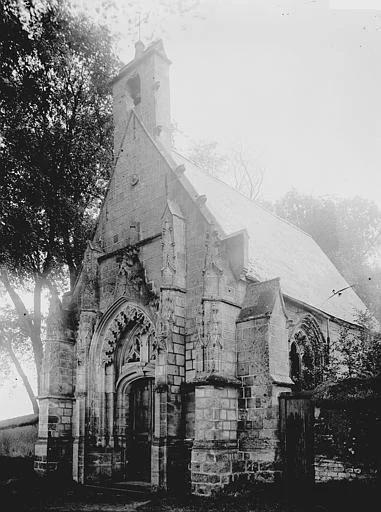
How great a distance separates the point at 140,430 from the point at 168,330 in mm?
3615

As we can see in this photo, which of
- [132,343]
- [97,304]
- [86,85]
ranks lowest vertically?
[132,343]

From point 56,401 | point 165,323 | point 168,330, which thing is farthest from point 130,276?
point 56,401

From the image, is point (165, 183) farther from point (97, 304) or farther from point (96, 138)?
point (96, 138)

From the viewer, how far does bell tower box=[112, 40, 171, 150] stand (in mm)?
17844

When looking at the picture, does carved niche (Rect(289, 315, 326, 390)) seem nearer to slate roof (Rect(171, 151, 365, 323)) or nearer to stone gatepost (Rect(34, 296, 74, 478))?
slate roof (Rect(171, 151, 365, 323))

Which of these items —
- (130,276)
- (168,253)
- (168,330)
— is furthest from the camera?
(130,276)

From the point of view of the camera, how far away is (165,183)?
53.1 feet

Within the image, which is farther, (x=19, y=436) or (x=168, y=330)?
(x=19, y=436)

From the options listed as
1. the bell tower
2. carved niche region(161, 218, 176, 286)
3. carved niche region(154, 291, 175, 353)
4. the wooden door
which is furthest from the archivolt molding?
the bell tower

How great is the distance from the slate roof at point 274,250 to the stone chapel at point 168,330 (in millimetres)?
108

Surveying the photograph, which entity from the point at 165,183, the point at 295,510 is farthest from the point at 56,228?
Answer: the point at 295,510

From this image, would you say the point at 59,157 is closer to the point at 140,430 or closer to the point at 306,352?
the point at 140,430

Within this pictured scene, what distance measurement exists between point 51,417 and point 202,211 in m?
7.99

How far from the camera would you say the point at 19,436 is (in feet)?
64.0
